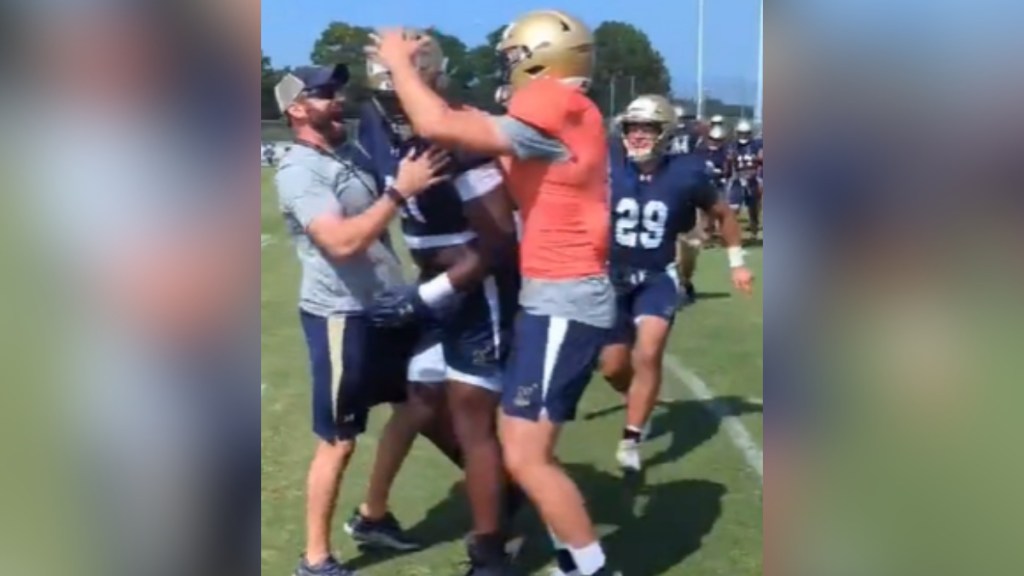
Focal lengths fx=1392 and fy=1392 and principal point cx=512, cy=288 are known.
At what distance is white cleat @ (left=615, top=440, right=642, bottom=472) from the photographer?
Result: 2652mm

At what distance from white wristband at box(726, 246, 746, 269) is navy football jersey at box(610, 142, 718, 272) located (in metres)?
0.12

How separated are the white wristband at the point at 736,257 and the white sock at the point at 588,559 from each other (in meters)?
0.58

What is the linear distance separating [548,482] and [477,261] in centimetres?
42

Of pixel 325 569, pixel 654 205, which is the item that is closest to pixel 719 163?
pixel 654 205

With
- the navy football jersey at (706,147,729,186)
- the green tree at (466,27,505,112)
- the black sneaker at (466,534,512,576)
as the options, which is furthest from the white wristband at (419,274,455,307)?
the navy football jersey at (706,147,729,186)

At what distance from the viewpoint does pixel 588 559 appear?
2.56 m

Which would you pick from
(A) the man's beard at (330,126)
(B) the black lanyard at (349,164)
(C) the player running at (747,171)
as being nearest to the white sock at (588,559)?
(C) the player running at (747,171)

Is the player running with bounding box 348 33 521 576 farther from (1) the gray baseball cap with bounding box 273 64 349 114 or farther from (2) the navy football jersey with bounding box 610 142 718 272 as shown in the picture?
(2) the navy football jersey with bounding box 610 142 718 272

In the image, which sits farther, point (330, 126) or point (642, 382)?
point (642, 382)

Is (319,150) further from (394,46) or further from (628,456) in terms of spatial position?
(628,456)
